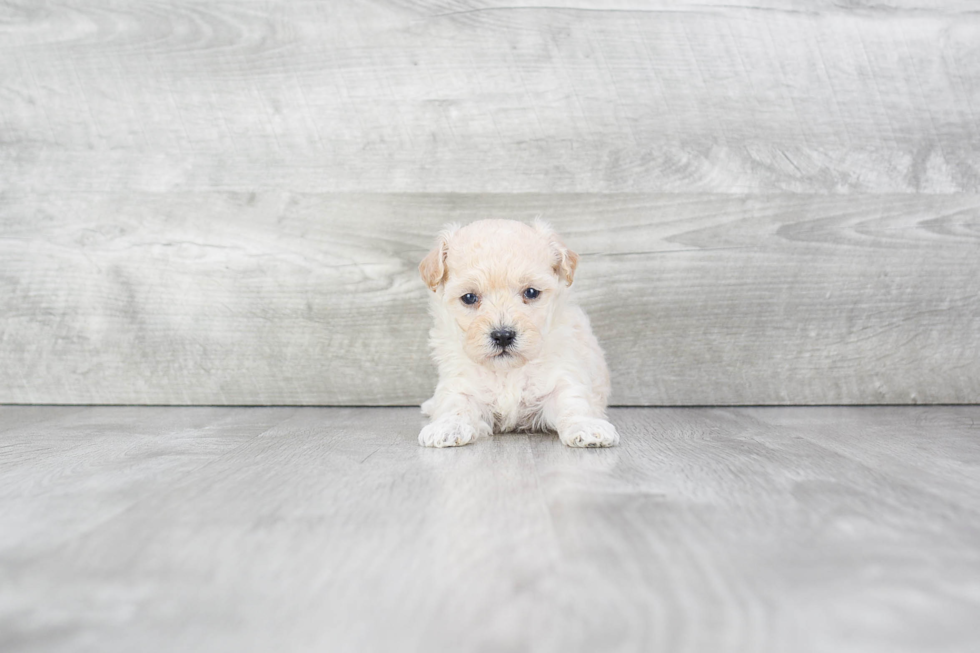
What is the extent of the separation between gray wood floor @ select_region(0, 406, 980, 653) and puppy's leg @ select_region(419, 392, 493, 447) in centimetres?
7

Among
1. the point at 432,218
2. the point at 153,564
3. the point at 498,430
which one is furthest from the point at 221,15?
the point at 153,564

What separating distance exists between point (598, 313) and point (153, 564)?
1.67 metres

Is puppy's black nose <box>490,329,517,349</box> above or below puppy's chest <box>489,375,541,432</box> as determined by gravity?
above

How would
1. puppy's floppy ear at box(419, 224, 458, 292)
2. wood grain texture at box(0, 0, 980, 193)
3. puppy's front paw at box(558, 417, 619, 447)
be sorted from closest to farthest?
puppy's front paw at box(558, 417, 619, 447) → puppy's floppy ear at box(419, 224, 458, 292) → wood grain texture at box(0, 0, 980, 193)

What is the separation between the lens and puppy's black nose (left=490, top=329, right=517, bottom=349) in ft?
5.20

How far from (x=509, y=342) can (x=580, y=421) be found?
24cm

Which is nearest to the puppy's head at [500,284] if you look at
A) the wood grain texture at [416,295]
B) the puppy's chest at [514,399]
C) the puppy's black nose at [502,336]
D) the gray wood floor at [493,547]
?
the puppy's black nose at [502,336]

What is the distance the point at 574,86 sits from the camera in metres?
2.22

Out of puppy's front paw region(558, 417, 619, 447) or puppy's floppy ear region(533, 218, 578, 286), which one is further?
puppy's floppy ear region(533, 218, 578, 286)

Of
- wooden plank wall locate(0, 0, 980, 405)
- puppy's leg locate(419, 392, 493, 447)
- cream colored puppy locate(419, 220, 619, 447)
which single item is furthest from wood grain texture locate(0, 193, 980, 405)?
puppy's leg locate(419, 392, 493, 447)

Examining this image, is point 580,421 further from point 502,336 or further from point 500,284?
point 500,284

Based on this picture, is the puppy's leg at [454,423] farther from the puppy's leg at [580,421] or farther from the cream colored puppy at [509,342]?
the puppy's leg at [580,421]

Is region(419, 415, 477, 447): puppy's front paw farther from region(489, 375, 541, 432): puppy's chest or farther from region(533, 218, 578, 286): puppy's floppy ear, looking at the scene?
region(533, 218, 578, 286): puppy's floppy ear

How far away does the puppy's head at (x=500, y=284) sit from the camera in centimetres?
160
